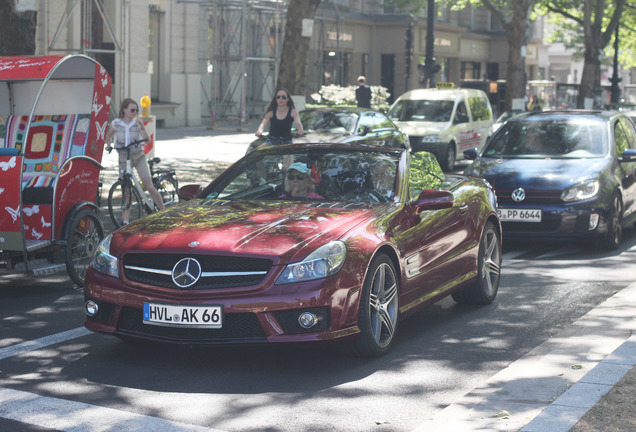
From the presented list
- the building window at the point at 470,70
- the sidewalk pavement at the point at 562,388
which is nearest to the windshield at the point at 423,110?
the sidewalk pavement at the point at 562,388

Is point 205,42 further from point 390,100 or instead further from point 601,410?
point 601,410

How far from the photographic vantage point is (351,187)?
25.7ft

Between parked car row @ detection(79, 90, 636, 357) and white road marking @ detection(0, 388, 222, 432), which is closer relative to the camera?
white road marking @ detection(0, 388, 222, 432)

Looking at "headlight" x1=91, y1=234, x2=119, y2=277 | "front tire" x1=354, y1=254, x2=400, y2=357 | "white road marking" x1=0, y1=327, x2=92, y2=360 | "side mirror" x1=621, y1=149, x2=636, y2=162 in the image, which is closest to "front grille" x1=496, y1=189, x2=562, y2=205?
"side mirror" x1=621, y1=149, x2=636, y2=162

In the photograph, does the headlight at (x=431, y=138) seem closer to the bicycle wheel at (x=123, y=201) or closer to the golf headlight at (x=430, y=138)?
the golf headlight at (x=430, y=138)

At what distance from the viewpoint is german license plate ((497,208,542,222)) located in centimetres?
1205

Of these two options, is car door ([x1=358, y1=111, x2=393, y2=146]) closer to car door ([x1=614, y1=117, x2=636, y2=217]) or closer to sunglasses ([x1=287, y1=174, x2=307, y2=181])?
car door ([x1=614, y1=117, x2=636, y2=217])

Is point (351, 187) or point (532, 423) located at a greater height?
point (351, 187)

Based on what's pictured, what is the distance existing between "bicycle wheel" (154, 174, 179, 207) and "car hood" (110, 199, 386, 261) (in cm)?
714

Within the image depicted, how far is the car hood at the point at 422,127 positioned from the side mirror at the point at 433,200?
666 inches

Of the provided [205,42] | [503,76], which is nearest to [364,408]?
[205,42]

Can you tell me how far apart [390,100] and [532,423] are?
170 feet

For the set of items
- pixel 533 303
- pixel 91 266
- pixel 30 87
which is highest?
pixel 30 87

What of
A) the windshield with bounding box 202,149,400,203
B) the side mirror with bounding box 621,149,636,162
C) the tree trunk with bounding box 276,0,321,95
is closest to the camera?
the windshield with bounding box 202,149,400,203
